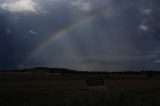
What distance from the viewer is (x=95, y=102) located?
1412cm

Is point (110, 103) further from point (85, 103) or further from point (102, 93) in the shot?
point (102, 93)

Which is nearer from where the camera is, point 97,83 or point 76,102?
point 76,102

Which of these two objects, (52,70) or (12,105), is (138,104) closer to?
(12,105)

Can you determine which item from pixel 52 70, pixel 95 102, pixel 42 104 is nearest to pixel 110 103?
pixel 95 102

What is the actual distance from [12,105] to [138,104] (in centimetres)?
658

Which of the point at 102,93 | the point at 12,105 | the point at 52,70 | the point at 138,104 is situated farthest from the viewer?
the point at 52,70

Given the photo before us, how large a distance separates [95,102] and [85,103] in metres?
0.58

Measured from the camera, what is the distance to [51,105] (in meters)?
13.6

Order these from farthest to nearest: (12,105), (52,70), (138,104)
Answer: (52,70) → (12,105) → (138,104)

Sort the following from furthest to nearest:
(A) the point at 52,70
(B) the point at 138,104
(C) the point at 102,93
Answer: (A) the point at 52,70, (C) the point at 102,93, (B) the point at 138,104

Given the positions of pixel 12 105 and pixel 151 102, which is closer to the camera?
pixel 151 102

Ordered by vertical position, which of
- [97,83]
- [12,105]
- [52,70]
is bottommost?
[12,105]

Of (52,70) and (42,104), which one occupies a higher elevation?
(52,70)

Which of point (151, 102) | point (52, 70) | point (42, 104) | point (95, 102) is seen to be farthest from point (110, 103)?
point (52, 70)
